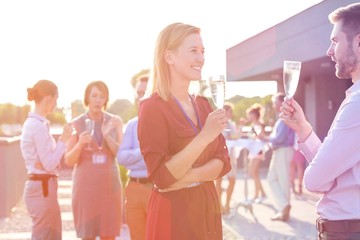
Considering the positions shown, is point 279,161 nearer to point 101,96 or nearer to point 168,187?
point 101,96

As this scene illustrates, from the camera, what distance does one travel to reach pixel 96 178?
5.80m

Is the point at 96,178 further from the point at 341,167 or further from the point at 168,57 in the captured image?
the point at 341,167

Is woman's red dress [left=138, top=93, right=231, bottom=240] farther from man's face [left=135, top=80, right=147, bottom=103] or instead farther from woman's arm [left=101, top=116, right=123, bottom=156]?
woman's arm [left=101, top=116, right=123, bottom=156]

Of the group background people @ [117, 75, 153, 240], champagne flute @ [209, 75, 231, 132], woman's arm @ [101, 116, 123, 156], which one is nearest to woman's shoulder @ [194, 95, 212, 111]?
champagne flute @ [209, 75, 231, 132]

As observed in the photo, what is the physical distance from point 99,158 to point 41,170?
26.0 inches

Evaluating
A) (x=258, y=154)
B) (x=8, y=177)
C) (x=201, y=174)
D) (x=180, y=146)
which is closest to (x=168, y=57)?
(x=180, y=146)

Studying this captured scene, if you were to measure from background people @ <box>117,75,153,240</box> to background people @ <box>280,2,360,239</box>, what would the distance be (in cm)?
252

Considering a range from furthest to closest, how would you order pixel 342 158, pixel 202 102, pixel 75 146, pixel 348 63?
pixel 75 146 < pixel 202 102 < pixel 348 63 < pixel 342 158

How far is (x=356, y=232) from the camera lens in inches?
112

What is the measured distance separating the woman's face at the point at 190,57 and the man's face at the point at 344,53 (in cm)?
62

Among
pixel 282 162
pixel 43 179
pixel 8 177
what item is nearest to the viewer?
pixel 43 179

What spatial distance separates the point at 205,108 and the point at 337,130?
76 centimetres

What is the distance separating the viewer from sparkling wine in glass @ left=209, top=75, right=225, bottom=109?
122 inches

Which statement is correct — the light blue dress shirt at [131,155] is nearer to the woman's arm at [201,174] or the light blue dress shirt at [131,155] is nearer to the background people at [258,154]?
the woman's arm at [201,174]
